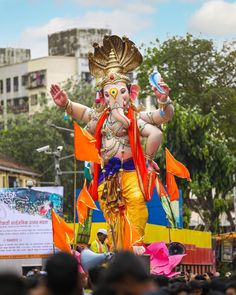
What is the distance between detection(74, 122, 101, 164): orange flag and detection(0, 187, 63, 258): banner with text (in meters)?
6.50

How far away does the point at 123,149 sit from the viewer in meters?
19.3

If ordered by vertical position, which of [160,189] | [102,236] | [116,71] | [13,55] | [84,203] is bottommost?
[102,236]

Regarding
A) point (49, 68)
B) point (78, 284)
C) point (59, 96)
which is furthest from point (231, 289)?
point (49, 68)

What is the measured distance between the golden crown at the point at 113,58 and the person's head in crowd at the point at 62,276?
11.8 m

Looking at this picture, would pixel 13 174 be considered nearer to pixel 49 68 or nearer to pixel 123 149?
pixel 123 149

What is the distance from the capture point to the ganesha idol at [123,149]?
19234 millimetres

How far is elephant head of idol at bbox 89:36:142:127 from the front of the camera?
63.4 feet

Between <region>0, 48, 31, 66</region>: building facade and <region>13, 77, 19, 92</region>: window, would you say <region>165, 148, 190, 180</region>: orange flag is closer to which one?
<region>13, 77, 19, 92</region>: window

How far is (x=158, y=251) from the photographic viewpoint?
19.6m

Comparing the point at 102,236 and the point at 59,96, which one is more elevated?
the point at 59,96

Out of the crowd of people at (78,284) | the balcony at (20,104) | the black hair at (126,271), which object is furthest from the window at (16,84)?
the black hair at (126,271)

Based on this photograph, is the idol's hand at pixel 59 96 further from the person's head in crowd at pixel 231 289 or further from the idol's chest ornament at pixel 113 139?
the person's head in crowd at pixel 231 289

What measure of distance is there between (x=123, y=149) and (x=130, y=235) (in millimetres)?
1336

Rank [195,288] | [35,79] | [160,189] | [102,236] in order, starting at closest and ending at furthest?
[195,288], [102,236], [160,189], [35,79]
